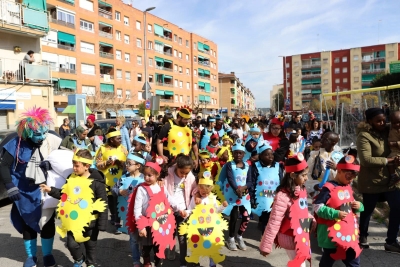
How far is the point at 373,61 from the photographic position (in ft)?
266

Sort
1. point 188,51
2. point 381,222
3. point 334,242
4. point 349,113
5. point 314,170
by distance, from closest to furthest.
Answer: point 334,242 < point 314,170 < point 381,222 < point 349,113 < point 188,51

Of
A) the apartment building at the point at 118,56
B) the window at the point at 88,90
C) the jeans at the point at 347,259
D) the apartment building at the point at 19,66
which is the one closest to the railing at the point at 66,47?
the apartment building at the point at 118,56

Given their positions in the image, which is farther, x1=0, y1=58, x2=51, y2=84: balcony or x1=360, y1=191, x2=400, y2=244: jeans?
x1=0, y1=58, x2=51, y2=84: balcony

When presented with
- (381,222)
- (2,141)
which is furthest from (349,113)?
(2,141)

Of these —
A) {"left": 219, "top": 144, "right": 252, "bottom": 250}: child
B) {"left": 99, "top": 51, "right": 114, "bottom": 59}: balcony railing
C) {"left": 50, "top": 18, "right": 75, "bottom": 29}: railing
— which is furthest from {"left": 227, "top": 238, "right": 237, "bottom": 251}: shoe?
{"left": 99, "top": 51, "right": 114, "bottom": 59}: balcony railing

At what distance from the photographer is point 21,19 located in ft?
70.6

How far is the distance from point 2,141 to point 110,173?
3312 millimetres

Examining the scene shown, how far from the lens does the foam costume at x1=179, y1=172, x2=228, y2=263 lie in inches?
151

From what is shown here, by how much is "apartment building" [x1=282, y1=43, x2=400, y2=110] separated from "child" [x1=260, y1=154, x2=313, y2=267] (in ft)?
260

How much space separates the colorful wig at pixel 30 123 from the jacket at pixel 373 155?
4.02 m

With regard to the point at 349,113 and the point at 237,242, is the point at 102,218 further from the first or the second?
the point at 349,113

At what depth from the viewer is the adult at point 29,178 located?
4.07 meters

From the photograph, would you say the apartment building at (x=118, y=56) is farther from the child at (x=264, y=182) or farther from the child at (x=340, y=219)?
the child at (x=340, y=219)

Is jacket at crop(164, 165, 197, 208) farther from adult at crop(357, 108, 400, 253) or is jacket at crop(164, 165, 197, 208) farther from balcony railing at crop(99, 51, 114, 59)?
balcony railing at crop(99, 51, 114, 59)
